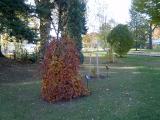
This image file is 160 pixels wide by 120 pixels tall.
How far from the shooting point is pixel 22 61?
2628 centimetres

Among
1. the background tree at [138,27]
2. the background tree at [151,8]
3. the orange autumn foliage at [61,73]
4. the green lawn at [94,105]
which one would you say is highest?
the background tree at [138,27]

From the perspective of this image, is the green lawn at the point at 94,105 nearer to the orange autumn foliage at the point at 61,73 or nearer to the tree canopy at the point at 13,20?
the orange autumn foliage at the point at 61,73

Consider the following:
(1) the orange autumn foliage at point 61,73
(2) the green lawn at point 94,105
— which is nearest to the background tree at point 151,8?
(2) the green lawn at point 94,105

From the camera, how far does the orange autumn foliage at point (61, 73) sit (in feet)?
33.9

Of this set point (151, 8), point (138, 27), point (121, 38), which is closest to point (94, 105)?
point (151, 8)

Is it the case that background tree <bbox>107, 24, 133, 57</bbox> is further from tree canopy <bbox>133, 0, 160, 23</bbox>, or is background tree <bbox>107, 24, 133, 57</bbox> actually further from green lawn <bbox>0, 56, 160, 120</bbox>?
green lawn <bbox>0, 56, 160, 120</bbox>

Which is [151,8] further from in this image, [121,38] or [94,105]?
[94,105]

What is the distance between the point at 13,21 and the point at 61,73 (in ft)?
20.8

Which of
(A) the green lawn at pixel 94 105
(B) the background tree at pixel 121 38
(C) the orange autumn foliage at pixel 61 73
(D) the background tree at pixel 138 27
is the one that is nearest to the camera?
(A) the green lawn at pixel 94 105

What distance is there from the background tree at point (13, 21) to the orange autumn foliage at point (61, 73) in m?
5.52

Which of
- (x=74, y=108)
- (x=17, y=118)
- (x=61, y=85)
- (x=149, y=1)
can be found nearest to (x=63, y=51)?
(x=61, y=85)

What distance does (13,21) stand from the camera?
1591cm

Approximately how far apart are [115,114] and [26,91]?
490 cm

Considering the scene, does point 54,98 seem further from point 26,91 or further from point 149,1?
point 149,1
